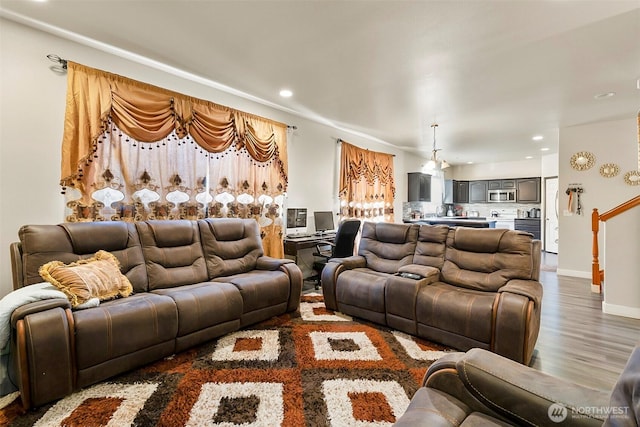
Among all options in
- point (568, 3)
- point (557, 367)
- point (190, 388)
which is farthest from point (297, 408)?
point (568, 3)

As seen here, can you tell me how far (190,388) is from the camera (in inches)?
77.4

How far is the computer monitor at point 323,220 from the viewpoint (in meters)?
4.87

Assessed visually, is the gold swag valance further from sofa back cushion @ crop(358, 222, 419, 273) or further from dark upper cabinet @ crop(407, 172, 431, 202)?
dark upper cabinet @ crop(407, 172, 431, 202)

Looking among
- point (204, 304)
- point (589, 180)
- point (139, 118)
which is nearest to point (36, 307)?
point (204, 304)

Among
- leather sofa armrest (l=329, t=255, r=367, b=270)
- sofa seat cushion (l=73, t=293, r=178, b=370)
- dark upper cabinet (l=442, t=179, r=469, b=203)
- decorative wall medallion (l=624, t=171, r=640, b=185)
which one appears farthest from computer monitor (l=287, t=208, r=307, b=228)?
dark upper cabinet (l=442, t=179, r=469, b=203)

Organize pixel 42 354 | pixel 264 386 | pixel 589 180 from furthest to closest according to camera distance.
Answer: pixel 589 180
pixel 264 386
pixel 42 354

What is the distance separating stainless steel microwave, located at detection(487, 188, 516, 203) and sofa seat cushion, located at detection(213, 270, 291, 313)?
8.01 meters

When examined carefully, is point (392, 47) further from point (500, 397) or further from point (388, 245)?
point (500, 397)

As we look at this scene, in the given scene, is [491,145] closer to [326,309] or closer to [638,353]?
[326,309]

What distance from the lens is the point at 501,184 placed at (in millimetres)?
8742

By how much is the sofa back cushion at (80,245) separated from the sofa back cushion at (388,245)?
2.44m

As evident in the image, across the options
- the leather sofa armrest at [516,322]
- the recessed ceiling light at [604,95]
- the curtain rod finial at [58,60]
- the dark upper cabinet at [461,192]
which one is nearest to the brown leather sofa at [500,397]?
the leather sofa armrest at [516,322]

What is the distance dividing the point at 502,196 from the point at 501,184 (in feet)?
1.19

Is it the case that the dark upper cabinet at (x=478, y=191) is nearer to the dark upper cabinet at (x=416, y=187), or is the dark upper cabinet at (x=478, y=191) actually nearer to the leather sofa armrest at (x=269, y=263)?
the dark upper cabinet at (x=416, y=187)
